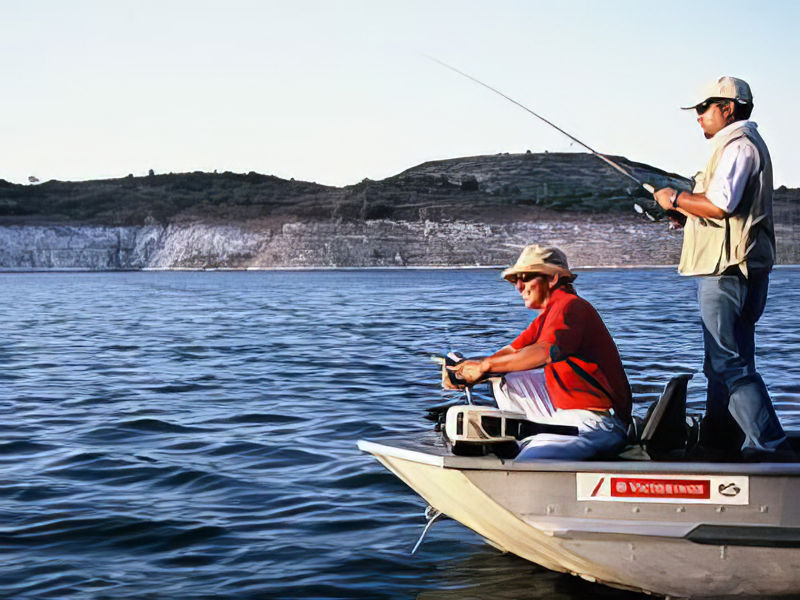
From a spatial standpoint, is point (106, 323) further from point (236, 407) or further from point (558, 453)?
point (558, 453)

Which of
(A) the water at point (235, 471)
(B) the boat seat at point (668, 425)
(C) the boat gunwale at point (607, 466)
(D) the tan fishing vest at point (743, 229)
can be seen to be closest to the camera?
(C) the boat gunwale at point (607, 466)

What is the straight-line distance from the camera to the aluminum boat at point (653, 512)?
20.2 ft

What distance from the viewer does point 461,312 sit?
4447cm

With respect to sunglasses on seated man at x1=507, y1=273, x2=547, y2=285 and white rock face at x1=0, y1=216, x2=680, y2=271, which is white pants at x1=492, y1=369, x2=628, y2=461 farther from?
white rock face at x1=0, y1=216, x2=680, y2=271

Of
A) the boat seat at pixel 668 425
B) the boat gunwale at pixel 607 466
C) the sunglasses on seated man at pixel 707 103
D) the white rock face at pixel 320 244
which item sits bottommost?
the white rock face at pixel 320 244

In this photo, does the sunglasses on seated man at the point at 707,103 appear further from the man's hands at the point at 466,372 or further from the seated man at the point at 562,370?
the man's hands at the point at 466,372

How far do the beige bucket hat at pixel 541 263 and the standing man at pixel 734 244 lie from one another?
62 cm

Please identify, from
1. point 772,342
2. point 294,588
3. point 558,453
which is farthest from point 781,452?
point 772,342

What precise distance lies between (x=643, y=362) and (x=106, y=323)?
67.2ft

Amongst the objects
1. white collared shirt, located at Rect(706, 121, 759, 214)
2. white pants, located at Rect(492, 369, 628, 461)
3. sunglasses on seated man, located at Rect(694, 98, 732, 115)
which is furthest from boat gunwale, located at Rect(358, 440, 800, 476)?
sunglasses on seated man, located at Rect(694, 98, 732, 115)

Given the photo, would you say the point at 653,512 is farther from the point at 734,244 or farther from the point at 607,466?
the point at 734,244

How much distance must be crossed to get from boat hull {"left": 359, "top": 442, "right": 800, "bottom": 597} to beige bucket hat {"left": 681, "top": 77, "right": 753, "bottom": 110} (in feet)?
6.39

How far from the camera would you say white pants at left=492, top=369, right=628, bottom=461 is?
641 cm

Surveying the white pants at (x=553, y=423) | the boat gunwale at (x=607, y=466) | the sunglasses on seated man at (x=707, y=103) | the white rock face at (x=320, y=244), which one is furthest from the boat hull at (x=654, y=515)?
the white rock face at (x=320, y=244)
